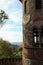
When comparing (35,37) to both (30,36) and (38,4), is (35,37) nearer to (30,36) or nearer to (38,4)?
(30,36)

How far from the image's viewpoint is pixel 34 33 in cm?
2175

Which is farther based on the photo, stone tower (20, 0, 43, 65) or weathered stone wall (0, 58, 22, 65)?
weathered stone wall (0, 58, 22, 65)

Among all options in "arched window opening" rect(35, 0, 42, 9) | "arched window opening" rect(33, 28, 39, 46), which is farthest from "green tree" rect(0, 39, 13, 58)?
"arched window opening" rect(35, 0, 42, 9)

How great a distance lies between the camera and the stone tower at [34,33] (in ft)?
70.5

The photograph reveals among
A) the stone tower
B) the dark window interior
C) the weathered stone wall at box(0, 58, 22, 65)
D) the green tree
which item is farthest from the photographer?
the green tree

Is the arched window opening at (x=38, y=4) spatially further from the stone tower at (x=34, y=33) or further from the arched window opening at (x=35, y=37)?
the arched window opening at (x=35, y=37)

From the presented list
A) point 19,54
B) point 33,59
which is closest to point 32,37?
point 33,59

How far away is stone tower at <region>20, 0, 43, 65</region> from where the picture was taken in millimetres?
21477

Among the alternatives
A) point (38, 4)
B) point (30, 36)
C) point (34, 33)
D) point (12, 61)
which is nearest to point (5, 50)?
point (12, 61)

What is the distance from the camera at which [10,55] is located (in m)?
34.0

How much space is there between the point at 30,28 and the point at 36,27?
521mm

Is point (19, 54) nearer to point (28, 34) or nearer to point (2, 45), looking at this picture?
Result: point (2, 45)

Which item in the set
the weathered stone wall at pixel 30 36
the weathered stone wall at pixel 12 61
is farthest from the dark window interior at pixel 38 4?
the weathered stone wall at pixel 12 61

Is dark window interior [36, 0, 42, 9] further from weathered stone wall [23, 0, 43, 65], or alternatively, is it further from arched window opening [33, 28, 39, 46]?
arched window opening [33, 28, 39, 46]
